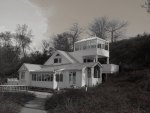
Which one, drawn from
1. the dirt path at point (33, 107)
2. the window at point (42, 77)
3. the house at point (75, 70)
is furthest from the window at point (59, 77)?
the dirt path at point (33, 107)

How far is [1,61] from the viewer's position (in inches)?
1751

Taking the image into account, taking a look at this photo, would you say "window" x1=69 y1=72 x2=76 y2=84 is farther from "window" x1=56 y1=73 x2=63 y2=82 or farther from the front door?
"window" x1=56 y1=73 x2=63 y2=82

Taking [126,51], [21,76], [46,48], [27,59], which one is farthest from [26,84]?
[46,48]

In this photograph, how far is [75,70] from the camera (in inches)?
1166

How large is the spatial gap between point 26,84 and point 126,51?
717 inches

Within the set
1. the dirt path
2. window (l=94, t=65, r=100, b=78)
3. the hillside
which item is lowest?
the dirt path

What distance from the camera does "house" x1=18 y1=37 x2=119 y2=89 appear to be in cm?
2983

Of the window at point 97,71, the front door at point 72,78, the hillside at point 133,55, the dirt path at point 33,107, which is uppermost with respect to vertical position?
the hillside at point 133,55

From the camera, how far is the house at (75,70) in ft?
97.9

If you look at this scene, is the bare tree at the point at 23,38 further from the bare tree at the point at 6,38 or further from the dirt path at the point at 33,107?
the dirt path at the point at 33,107

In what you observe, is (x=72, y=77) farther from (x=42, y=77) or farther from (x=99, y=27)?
(x=99, y=27)

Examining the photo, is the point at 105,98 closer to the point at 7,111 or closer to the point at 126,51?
the point at 7,111

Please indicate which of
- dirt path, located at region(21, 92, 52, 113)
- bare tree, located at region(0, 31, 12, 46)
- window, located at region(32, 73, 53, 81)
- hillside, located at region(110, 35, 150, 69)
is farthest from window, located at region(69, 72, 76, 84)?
bare tree, located at region(0, 31, 12, 46)

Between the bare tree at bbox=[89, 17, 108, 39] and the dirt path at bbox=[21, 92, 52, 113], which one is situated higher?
the bare tree at bbox=[89, 17, 108, 39]
